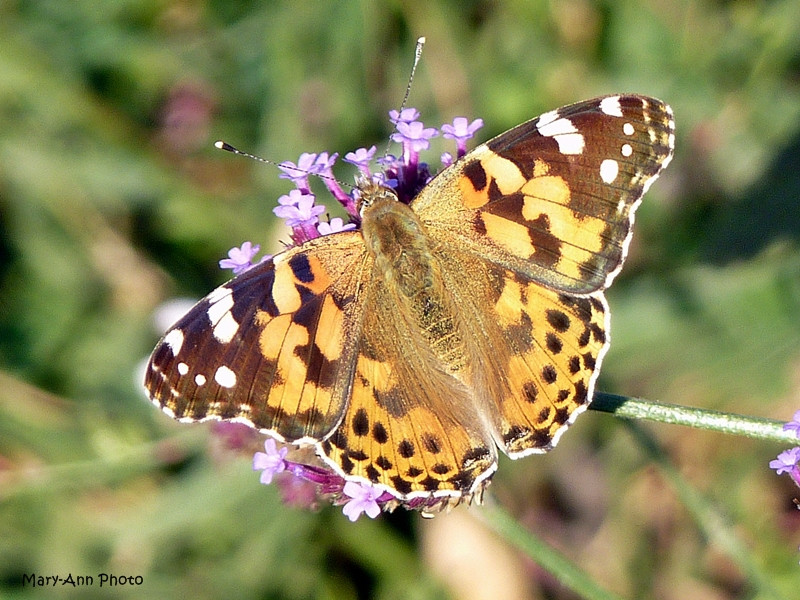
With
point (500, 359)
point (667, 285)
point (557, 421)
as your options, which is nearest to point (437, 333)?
point (500, 359)

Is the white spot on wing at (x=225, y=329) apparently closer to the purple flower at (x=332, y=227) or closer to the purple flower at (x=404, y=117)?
the purple flower at (x=332, y=227)

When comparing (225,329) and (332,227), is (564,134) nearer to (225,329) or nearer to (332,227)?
(332,227)

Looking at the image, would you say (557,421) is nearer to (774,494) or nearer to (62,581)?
(774,494)

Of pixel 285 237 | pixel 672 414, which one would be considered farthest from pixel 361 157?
→ pixel 285 237

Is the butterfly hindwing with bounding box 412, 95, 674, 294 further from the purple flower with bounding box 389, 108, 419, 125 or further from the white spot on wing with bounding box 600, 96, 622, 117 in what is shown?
the purple flower with bounding box 389, 108, 419, 125

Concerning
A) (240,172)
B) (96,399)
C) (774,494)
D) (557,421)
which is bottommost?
(96,399)

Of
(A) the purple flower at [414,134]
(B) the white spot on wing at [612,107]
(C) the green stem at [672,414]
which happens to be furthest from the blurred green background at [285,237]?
(B) the white spot on wing at [612,107]
